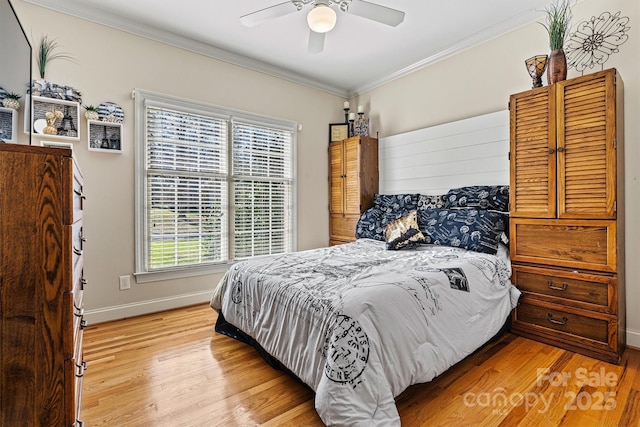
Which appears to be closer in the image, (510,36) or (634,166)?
(634,166)

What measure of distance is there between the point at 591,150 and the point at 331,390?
2.32 metres

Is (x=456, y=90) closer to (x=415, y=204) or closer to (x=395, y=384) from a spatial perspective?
(x=415, y=204)

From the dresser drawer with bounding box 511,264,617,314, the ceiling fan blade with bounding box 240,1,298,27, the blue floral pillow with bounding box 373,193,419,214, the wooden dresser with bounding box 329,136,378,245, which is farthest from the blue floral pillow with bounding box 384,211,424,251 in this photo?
the ceiling fan blade with bounding box 240,1,298,27

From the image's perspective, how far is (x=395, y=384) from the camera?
1.43m

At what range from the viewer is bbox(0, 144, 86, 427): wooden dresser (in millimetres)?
900

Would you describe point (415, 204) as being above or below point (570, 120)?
below

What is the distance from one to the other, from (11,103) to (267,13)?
5.45ft

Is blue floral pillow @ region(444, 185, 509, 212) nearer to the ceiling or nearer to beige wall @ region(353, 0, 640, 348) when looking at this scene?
beige wall @ region(353, 0, 640, 348)

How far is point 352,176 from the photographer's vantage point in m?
4.01

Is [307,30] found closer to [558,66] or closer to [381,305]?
[558,66]

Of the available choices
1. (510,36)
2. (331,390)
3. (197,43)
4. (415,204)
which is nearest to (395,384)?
(331,390)

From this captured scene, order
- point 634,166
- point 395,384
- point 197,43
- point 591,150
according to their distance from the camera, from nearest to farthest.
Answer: point 395,384
point 591,150
point 634,166
point 197,43

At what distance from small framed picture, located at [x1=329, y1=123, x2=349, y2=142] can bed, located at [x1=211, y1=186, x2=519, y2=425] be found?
186 centimetres

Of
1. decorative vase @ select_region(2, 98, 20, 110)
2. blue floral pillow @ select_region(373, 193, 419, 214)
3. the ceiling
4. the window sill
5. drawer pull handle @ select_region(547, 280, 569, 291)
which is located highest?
the ceiling
